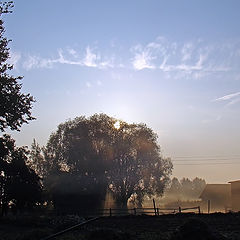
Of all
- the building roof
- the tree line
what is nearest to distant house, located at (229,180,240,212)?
the tree line

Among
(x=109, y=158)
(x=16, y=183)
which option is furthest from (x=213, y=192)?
(x=16, y=183)

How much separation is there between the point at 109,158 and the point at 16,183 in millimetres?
18440

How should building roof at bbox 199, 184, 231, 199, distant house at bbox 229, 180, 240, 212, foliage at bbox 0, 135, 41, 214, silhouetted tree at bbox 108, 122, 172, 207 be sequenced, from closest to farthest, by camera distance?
1. foliage at bbox 0, 135, 41, 214
2. silhouetted tree at bbox 108, 122, 172, 207
3. distant house at bbox 229, 180, 240, 212
4. building roof at bbox 199, 184, 231, 199

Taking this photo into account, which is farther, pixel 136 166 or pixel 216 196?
pixel 216 196

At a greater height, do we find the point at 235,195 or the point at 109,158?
the point at 109,158

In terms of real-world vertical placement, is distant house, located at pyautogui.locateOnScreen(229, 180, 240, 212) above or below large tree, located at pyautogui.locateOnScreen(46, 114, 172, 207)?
below

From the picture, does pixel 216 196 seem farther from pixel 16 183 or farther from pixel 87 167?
pixel 16 183

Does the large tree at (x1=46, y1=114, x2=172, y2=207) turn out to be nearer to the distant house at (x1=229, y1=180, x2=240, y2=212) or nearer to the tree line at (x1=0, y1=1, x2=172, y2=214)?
the tree line at (x1=0, y1=1, x2=172, y2=214)

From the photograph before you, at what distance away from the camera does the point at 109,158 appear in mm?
61031

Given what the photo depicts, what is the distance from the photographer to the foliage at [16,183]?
151 ft

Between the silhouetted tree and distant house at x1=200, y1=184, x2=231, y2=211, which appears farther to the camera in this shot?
distant house at x1=200, y1=184, x2=231, y2=211

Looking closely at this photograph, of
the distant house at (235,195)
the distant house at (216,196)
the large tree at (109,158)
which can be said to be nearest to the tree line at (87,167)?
the large tree at (109,158)

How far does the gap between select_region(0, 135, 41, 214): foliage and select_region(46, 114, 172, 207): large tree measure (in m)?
8.34

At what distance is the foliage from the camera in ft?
151
